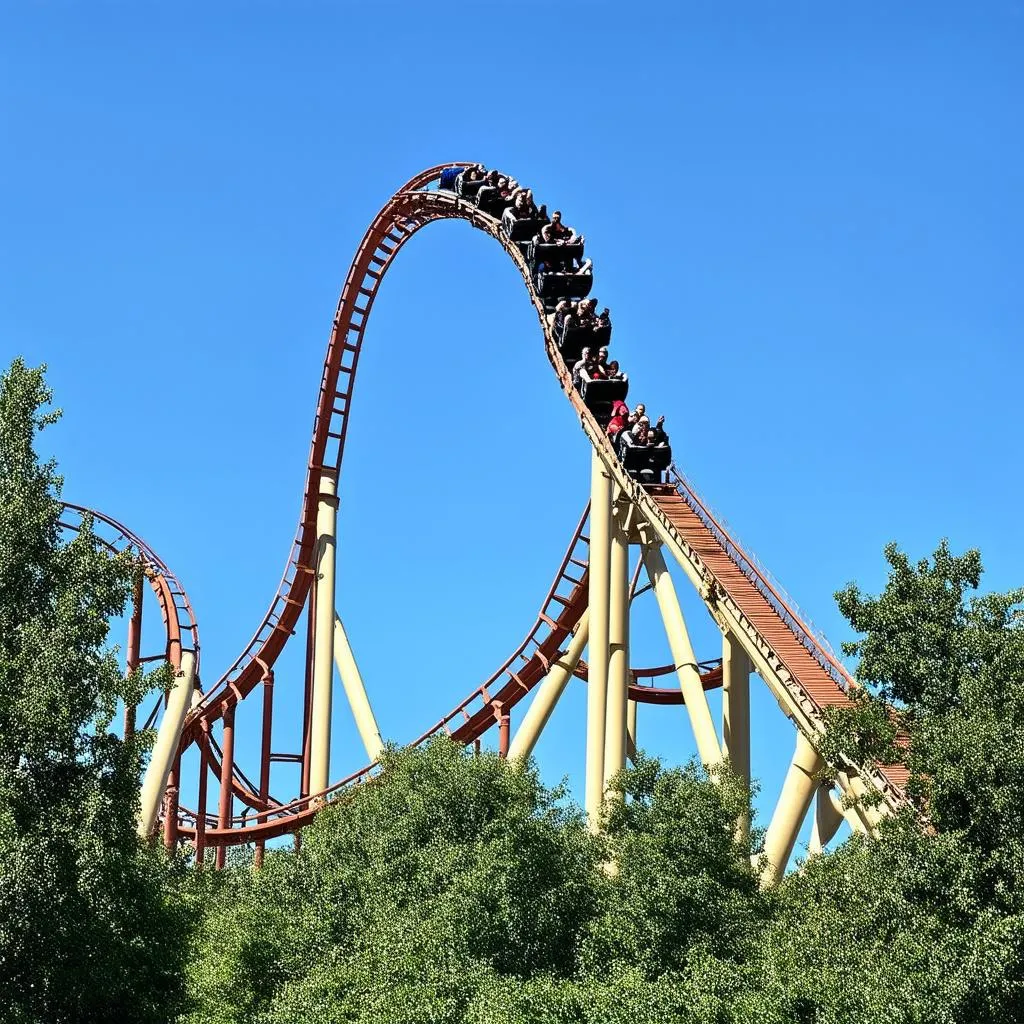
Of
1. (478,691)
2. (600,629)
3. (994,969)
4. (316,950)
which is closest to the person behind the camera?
(994,969)

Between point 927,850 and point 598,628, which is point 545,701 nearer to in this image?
point 598,628

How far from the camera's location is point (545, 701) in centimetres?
2353

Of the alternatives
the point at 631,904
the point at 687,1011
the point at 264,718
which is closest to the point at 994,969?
the point at 687,1011

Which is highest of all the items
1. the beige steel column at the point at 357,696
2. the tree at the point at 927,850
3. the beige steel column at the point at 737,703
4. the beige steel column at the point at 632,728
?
the beige steel column at the point at 357,696

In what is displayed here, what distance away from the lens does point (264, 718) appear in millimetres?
25734

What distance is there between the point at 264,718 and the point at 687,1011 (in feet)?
44.4

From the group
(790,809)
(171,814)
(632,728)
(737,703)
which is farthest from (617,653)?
(171,814)

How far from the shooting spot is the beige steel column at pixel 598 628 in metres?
18.7

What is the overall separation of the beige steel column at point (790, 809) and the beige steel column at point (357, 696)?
8.39 m

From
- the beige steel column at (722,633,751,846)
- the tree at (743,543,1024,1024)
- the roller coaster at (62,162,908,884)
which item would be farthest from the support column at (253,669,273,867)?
the tree at (743,543,1024,1024)

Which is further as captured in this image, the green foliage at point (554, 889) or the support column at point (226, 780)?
the support column at point (226, 780)

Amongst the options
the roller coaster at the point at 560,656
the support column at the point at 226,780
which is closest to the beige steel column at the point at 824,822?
the roller coaster at the point at 560,656

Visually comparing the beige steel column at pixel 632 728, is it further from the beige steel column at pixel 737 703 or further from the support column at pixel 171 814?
the support column at pixel 171 814

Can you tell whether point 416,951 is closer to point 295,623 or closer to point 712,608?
point 712,608
